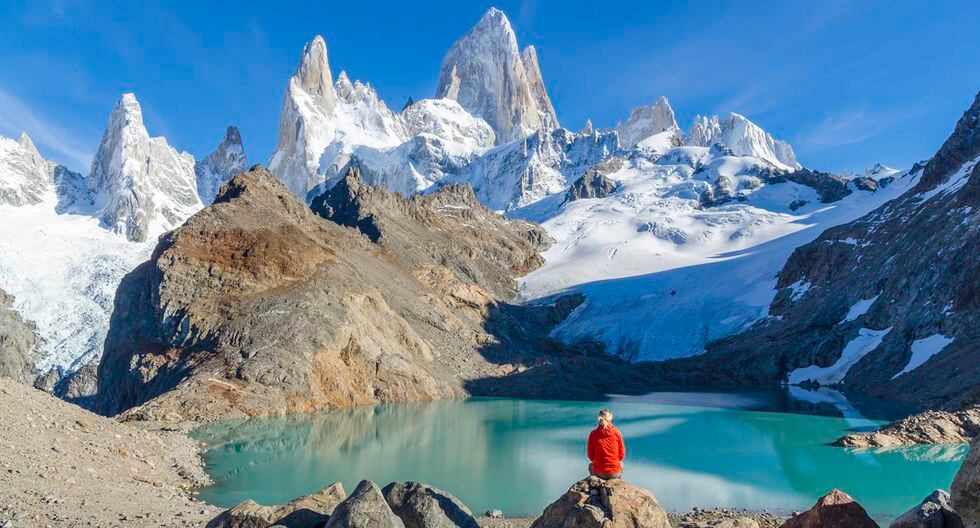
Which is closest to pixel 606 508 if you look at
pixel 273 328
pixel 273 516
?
pixel 273 516

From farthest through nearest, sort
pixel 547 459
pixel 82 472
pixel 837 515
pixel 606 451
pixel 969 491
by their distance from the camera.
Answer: pixel 547 459
pixel 82 472
pixel 606 451
pixel 837 515
pixel 969 491

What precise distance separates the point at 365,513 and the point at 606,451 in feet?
11.7

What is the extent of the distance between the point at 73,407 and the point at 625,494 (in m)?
18.6

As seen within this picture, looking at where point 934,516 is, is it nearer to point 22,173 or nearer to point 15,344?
point 15,344

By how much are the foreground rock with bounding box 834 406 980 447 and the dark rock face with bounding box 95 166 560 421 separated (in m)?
29.1

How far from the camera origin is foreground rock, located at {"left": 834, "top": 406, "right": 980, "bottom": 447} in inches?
1080

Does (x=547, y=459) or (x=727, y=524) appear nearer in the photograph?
(x=727, y=524)

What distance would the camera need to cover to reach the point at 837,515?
9.68 metres

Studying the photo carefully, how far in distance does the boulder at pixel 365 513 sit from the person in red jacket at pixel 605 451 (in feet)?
9.77

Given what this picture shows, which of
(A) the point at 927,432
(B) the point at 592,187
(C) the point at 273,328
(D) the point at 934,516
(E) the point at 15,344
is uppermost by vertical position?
(B) the point at 592,187

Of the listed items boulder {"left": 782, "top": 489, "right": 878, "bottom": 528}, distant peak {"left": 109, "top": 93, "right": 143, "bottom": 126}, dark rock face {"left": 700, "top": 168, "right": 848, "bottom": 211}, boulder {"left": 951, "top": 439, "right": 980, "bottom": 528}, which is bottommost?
boulder {"left": 782, "top": 489, "right": 878, "bottom": 528}

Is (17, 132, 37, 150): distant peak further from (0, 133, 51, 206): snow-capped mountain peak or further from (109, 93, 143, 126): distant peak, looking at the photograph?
(109, 93, 143, 126): distant peak

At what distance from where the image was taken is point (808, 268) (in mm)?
85125

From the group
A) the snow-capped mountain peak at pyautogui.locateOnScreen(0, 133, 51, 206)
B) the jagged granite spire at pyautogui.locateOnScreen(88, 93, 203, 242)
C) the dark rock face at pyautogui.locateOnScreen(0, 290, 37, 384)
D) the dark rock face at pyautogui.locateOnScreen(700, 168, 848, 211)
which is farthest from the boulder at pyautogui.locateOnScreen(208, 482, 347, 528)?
the snow-capped mountain peak at pyautogui.locateOnScreen(0, 133, 51, 206)
